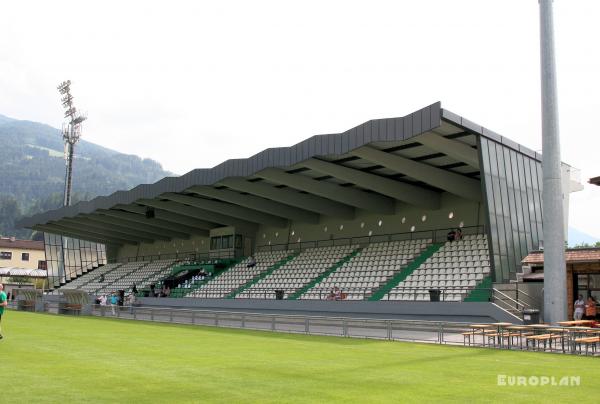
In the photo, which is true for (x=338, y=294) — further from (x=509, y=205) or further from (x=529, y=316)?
(x=529, y=316)

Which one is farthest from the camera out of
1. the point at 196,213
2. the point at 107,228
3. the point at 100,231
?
the point at 100,231

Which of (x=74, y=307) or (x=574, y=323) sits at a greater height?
(x=574, y=323)

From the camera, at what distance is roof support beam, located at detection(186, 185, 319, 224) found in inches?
1393

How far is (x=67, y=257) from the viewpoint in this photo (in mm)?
64062

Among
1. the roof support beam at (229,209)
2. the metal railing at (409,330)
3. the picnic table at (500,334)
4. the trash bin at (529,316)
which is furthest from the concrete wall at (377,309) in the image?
the roof support beam at (229,209)

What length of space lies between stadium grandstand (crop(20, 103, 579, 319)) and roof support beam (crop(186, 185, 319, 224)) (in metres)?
0.07

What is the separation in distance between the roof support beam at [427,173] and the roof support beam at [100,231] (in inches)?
1335

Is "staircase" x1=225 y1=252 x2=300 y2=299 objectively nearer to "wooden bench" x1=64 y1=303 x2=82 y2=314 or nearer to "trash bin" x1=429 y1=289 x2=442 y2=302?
"wooden bench" x1=64 y1=303 x2=82 y2=314

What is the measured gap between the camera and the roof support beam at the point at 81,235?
57.5m

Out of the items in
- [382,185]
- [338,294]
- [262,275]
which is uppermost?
[382,185]

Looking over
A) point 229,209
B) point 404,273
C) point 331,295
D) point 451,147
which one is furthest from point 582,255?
point 229,209

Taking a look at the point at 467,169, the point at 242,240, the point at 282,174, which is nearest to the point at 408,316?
the point at 467,169

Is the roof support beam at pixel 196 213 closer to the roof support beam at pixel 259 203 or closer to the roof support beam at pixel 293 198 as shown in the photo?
the roof support beam at pixel 259 203

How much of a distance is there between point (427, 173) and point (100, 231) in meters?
37.7
